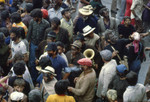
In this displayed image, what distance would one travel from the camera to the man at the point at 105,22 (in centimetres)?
1010

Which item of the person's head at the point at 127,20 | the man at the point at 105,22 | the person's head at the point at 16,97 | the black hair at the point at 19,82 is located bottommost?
the man at the point at 105,22

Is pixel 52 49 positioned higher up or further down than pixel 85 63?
higher up

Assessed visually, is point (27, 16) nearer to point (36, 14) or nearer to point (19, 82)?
point (36, 14)

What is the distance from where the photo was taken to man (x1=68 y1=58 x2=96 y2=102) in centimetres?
730

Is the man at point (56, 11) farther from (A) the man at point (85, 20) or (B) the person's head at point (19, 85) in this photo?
(B) the person's head at point (19, 85)

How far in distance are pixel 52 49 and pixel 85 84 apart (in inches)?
44.0

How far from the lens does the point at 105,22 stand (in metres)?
10.2

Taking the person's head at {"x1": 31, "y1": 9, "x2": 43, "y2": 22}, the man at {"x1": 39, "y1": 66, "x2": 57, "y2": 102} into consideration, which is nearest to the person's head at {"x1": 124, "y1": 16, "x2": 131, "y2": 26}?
the person's head at {"x1": 31, "y1": 9, "x2": 43, "y2": 22}

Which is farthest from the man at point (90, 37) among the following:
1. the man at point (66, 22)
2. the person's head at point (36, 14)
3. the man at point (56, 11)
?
the man at point (56, 11)

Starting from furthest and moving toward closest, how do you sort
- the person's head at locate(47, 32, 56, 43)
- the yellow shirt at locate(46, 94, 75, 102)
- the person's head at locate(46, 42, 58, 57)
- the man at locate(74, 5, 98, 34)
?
the man at locate(74, 5, 98, 34), the person's head at locate(47, 32, 56, 43), the person's head at locate(46, 42, 58, 57), the yellow shirt at locate(46, 94, 75, 102)

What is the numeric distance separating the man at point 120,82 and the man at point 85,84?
Answer: 0.52m

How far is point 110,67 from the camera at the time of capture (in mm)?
7559

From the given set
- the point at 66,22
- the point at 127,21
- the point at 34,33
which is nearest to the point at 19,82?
the point at 34,33

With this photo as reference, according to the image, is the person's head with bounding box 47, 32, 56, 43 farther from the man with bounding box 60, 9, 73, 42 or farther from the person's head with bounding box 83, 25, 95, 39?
the man with bounding box 60, 9, 73, 42
